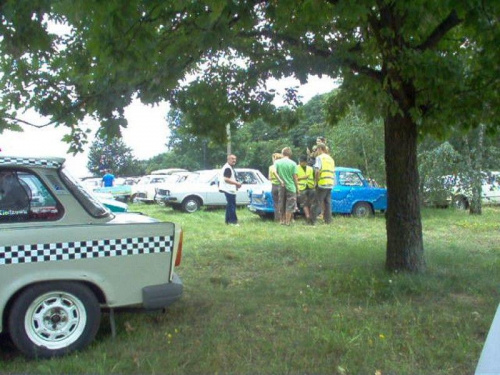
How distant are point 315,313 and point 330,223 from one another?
740cm

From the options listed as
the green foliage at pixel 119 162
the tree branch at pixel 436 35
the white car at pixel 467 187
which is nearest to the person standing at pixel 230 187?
the tree branch at pixel 436 35

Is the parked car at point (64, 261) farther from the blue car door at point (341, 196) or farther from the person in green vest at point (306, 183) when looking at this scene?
the blue car door at point (341, 196)

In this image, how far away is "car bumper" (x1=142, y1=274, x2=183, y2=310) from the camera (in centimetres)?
444

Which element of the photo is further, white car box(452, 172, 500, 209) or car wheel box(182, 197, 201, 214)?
car wheel box(182, 197, 201, 214)

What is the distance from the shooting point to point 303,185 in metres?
12.7

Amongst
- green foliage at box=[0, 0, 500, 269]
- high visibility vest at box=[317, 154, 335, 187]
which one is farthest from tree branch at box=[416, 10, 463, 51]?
high visibility vest at box=[317, 154, 335, 187]

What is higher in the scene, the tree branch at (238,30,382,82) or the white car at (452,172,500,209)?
the tree branch at (238,30,382,82)

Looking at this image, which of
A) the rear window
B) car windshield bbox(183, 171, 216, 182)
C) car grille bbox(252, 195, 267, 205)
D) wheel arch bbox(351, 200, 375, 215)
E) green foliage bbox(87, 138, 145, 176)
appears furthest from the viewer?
green foliage bbox(87, 138, 145, 176)

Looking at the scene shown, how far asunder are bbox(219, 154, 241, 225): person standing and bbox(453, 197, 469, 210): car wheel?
7.91m

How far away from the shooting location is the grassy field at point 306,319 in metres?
4.04

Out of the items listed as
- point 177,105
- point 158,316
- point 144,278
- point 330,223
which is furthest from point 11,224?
point 330,223

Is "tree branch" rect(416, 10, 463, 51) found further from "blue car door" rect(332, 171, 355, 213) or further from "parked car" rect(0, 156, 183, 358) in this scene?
"blue car door" rect(332, 171, 355, 213)

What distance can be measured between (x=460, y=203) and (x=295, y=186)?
7353 mm

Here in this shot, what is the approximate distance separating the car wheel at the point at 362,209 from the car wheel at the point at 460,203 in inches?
138
